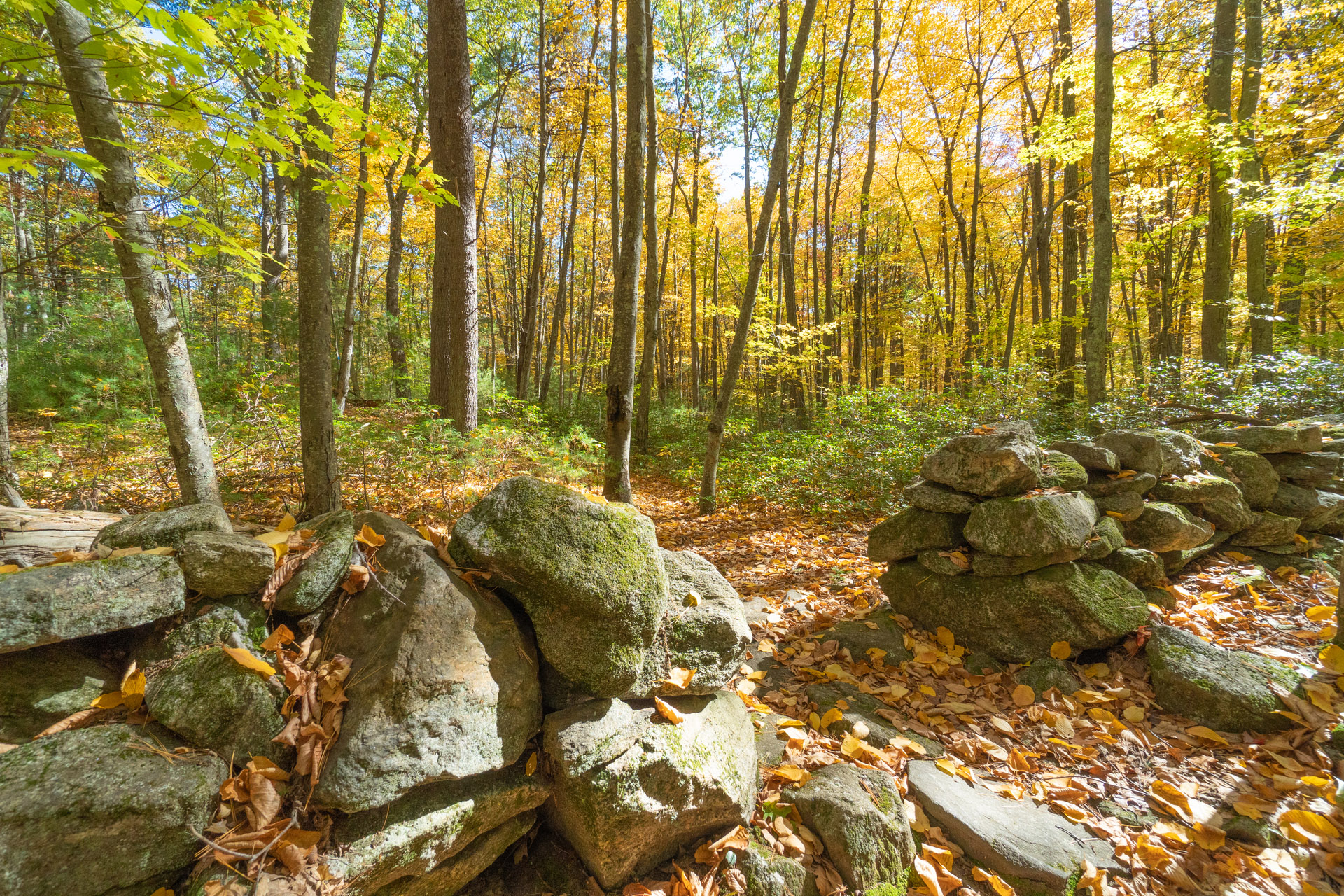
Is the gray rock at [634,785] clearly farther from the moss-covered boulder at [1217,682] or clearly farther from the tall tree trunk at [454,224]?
the tall tree trunk at [454,224]

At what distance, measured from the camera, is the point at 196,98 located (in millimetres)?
2658

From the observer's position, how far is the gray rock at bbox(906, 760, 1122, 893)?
2166 mm

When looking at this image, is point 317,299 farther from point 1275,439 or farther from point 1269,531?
point 1275,439

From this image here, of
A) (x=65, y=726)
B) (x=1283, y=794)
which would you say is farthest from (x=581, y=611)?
(x=1283, y=794)

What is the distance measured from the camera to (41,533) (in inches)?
105

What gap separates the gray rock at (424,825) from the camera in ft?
5.67

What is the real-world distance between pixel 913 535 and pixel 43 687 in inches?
196

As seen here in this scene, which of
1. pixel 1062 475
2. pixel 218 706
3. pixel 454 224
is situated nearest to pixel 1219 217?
pixel 1062 475

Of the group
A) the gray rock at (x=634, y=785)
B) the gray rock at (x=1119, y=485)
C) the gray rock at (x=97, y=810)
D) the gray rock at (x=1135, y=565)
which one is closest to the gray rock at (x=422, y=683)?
the gray rock at (x=634, y=785)

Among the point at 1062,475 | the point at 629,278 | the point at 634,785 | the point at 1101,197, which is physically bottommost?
the point at 634,785

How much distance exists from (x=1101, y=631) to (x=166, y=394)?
23.0ft

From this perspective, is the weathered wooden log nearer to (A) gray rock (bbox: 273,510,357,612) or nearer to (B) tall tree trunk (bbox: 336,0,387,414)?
(A) gray rock (bbox: 273,510,357,612)

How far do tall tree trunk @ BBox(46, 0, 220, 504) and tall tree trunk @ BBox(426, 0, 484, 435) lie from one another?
2.68 m

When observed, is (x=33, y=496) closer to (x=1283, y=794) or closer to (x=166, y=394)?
(x=166, y=394)
